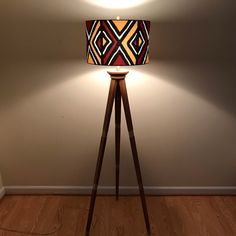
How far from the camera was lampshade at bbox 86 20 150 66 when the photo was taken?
1119mm

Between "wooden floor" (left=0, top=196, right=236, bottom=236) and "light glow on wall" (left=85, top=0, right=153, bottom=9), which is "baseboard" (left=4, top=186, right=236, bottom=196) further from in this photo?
"light glow on wall" (left=85, top=0, right=153, bottom=9)

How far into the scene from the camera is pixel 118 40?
3.71 feet

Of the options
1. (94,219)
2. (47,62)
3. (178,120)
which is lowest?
(94,219)

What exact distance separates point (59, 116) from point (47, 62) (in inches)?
15.5

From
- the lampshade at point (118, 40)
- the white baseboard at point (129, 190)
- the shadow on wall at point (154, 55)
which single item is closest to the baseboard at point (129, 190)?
the white baseboard at point (129, 190)

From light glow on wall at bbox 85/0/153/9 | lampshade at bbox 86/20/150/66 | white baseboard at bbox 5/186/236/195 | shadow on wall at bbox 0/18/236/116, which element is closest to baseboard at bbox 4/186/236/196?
white baseboard at bbox 5/186/236/195

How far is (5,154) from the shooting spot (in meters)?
1.85

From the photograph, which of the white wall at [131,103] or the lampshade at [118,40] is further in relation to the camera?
the white wall at [131,103]

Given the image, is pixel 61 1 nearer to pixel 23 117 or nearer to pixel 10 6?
pixel 10 6

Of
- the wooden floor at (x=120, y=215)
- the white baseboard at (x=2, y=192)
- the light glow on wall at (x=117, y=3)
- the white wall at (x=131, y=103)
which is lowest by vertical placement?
the wooden floor at (x=120, y=215)

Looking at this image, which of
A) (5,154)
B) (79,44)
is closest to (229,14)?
(79,44)

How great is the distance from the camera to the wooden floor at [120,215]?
5.24 ft

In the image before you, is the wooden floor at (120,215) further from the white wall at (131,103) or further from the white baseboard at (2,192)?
the white wall at (131,103)

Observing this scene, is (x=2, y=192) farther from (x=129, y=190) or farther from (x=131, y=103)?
(x=131, y=103)
